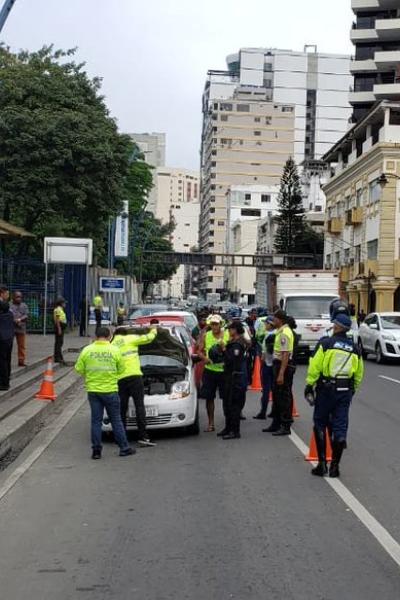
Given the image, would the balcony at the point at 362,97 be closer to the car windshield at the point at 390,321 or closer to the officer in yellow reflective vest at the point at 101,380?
the car windshield at the point at 390,321

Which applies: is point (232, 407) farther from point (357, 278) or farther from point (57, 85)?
point (357, 278)

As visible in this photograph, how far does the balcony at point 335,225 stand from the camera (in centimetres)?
6209

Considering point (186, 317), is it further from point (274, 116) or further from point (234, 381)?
point (274, 116)

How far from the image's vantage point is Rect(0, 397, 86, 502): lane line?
8062 millimetres

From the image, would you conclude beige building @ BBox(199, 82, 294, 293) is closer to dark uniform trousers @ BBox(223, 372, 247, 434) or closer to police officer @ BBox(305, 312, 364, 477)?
dark uniform trousers @ BBox(223, 372, 247, 434)

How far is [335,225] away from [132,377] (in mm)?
54260

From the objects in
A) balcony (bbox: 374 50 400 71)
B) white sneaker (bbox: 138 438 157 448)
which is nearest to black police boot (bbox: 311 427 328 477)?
white sneaker (bbox: 138 438 157 448)

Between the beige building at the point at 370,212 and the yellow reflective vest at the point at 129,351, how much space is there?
122 ft

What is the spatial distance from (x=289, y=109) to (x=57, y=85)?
115m

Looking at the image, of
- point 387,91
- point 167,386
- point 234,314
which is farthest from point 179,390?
point 387,91

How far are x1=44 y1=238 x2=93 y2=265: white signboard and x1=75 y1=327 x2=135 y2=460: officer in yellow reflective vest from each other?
568 inches

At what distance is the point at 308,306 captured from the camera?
25.2 meters

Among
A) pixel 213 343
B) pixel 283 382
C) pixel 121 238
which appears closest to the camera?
pixel 283 382

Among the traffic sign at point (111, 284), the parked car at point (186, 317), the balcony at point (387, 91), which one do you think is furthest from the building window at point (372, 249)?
the parked car at point (186, 317)
